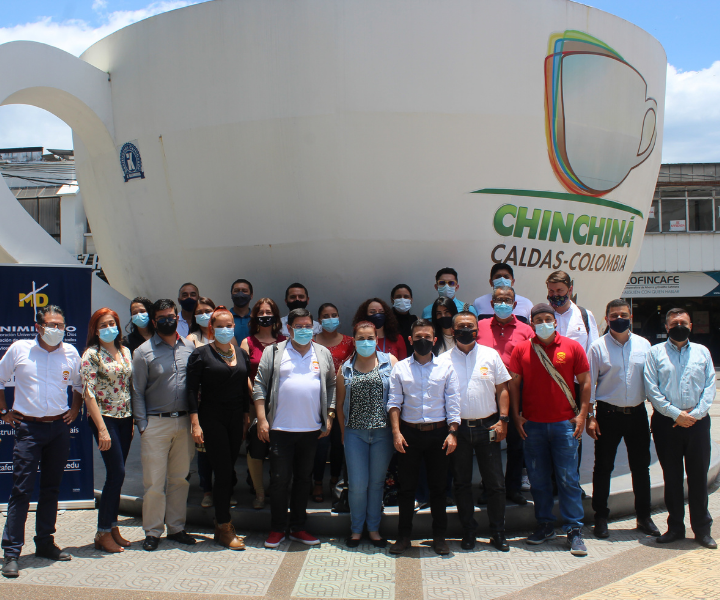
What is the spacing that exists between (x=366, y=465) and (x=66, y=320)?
9.77 ft

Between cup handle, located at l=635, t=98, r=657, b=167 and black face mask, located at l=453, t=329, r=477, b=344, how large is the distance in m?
4.42

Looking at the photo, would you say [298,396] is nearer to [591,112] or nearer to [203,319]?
[203,319]

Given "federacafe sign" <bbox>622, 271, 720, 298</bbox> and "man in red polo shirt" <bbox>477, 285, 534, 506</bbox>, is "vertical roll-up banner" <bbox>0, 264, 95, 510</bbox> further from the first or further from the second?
"federacafe sign" <bbox>622, 271, 720, 298</bbox>

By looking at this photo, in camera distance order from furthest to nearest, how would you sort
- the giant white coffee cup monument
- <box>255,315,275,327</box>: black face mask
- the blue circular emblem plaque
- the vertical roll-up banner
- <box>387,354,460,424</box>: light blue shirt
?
the blue circular emblem plaque → the giant white coffee cup monument → the vertical roll-up banner → <box>255,315,275,327</box>: black face mask → <box>387,354,460,424</box>: light blue shirt

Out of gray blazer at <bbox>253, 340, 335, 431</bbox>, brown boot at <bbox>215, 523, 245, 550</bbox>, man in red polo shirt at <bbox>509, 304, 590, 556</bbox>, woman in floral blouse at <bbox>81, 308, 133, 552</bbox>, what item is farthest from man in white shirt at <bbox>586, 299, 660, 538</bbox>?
woman in floral blouse at <bbox>81, 308, 133, 552</bbox>

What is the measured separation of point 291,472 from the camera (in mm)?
4711

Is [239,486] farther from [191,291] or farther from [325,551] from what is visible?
[191,291]

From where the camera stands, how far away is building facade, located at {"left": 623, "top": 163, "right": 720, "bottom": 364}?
22.0 metres

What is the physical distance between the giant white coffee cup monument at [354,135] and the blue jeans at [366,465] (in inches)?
96.9

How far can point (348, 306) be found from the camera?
6.87 meters

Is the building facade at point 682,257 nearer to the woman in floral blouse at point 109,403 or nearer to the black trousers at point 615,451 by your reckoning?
the black trousers at point 615,451

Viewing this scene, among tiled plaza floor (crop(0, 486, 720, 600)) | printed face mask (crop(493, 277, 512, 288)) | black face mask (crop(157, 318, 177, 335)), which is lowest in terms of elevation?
tiled plaza floor (crop(0, 486, 720, 600))

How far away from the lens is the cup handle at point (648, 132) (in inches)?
300

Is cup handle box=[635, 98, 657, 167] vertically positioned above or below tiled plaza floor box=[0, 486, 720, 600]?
above
